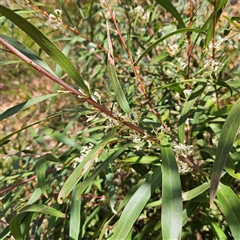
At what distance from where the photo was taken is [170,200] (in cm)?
75

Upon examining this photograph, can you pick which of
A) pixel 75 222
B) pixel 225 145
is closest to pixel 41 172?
pixel 75 222

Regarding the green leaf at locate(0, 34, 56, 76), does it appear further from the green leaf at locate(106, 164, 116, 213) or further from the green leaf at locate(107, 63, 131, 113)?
the green leaf at locate(106, 164, 116, 213)

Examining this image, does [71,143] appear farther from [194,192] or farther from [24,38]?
[24,38]

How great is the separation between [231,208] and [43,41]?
55cm

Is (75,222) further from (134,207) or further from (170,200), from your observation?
(170,200)

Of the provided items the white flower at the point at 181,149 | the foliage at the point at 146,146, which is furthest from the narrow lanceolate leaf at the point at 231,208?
the white flower at the point at 181,149

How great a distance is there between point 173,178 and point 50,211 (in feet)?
0.98

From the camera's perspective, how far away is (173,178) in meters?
0.80

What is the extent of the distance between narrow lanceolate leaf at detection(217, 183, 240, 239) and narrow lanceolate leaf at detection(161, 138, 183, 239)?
156 mm

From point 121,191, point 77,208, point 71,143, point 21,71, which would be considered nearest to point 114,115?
point 77,208

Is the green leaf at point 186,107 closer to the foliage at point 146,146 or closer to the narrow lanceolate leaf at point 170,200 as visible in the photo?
the foliage at point 146,146

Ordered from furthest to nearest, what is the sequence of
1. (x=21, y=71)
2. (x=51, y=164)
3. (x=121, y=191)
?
(x=21, y=71), (x=121, y=191), (x=51, y=164)

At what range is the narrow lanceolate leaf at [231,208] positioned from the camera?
817mm

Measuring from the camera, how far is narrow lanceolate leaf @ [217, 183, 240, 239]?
817 mm
